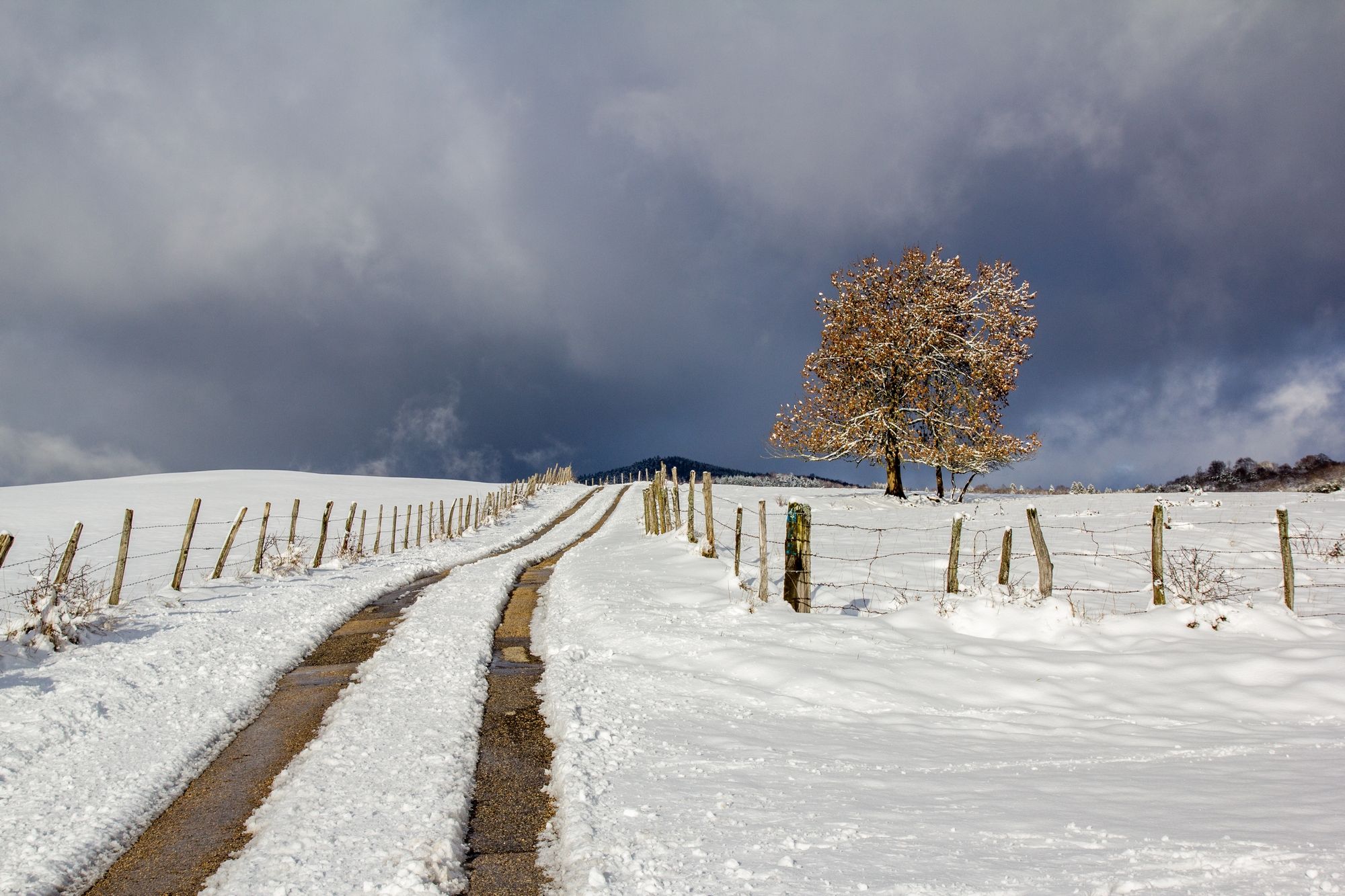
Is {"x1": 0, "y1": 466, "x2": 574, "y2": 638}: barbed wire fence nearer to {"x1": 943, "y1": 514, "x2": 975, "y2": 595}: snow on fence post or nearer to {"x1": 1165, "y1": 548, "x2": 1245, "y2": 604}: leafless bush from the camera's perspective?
{"x1": 943, "y1": 514, "x2": 975, "y2": 595}: snow on fence post

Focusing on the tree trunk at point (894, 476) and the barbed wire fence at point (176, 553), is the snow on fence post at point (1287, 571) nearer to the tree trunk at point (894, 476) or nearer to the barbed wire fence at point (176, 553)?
the barbed wire fence at point (176, 553)

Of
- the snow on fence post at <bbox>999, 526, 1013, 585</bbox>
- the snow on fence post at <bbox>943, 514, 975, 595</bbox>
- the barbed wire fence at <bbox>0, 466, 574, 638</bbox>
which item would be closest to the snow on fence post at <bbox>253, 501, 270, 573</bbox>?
the barbed wire fence at <bbox>0, 466, 574, 638</bbox>

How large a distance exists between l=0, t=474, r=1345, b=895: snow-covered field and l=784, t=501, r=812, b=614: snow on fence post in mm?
717

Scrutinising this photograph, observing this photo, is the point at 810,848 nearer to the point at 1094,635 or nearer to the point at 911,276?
the point at 1094,635

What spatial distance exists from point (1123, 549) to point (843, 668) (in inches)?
538

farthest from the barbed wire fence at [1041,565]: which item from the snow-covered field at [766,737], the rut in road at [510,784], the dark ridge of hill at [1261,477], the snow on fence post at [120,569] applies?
the dark ridge of hill at [1261,477]

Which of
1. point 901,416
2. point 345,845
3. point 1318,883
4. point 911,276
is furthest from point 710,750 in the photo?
point 911,276

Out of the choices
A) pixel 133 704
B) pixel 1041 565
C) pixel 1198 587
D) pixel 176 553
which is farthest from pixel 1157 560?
pixel 176 553

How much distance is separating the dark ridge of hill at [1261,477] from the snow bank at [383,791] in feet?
139

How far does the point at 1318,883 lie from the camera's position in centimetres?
341

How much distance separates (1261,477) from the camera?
44.4 metres

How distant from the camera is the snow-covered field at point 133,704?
512cm

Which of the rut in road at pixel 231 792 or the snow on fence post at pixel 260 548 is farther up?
the snow on fence post at pixel 260 548

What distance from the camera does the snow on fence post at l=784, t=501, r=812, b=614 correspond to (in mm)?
11438
